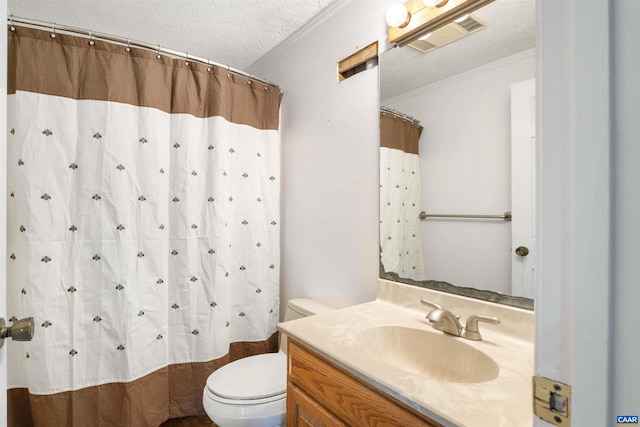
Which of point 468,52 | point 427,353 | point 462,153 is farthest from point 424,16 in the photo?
point 427,353

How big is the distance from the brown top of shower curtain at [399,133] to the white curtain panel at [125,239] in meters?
0.88

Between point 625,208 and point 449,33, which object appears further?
point 449,33

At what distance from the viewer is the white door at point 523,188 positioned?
100 cm

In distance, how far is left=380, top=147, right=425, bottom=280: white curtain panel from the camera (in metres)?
1.33

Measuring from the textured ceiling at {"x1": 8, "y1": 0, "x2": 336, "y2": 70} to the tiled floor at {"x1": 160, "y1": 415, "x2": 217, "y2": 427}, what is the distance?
230cm

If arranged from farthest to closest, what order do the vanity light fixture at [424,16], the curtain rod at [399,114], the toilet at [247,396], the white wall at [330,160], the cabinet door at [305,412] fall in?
the white wall at [330,160], the curtain rod at [399,114], the toilet at [247,396], the vanity light fixture at [424,16], the cabinet door at [305,412]

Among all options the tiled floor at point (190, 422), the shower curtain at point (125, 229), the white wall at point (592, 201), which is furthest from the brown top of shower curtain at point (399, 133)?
the tiled floor at point (190, 422)

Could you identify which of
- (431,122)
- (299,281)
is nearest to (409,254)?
(431,122)

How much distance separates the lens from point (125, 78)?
148 centimetres

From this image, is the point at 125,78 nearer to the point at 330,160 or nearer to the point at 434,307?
the point at 330,160

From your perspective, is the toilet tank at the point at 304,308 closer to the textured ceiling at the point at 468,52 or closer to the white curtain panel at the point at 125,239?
the white curtain panel at the point at 125,239

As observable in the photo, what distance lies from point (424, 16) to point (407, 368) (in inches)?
53.3

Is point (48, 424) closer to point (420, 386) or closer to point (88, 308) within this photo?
point (88, 308)

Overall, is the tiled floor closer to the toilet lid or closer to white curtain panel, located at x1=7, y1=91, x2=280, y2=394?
white curtain panel, located at x1=7, y1=91, x2=280, y2=394
